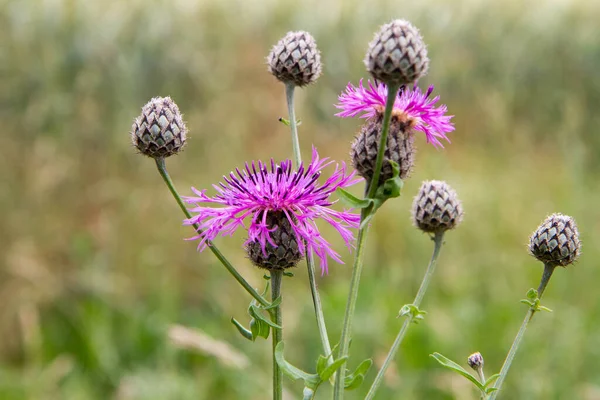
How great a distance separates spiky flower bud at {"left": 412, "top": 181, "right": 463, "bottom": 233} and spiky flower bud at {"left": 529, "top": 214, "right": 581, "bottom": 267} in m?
0.21

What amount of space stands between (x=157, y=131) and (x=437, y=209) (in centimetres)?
75

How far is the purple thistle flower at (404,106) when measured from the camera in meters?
1.72

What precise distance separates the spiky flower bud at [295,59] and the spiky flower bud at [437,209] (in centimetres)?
45

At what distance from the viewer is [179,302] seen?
5.54 metres

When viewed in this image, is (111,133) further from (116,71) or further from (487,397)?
(487,397)

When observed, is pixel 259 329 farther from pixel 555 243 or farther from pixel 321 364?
pixel 555 243

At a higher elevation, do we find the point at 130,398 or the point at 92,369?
the point at 130,398

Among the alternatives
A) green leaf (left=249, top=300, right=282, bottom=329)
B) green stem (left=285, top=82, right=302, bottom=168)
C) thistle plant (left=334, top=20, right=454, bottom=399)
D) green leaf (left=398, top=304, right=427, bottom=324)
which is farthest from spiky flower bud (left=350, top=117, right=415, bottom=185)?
green leaf (left=249, top=300, right=282, bottom=329)

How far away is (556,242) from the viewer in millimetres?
1726

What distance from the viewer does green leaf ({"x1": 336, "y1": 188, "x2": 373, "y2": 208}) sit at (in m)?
1.46

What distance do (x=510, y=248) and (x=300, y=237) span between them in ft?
15.1

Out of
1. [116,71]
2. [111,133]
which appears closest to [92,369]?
[111,133]

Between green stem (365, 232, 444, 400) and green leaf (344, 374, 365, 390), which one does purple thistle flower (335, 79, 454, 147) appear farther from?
green leaf (344, 374, 365, 390)

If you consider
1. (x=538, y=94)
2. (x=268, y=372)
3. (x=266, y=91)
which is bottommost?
(x=268, y=372)
